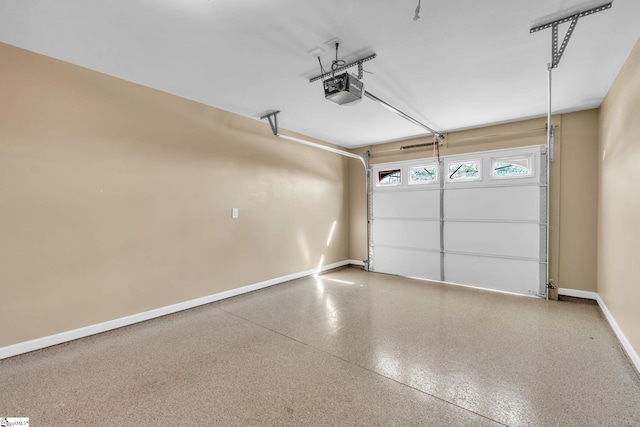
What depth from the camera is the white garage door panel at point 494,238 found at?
13.6ft

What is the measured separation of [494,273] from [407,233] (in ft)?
5.09

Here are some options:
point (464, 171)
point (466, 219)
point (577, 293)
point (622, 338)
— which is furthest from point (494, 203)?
point (622, 338)

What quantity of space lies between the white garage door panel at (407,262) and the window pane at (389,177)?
4.46 ft

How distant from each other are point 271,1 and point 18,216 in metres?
2.78

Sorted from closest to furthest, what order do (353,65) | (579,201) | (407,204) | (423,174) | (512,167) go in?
1. (353,65)
2. (579,201)
3. (512,167)
4. (423,174)
5. (407,204)

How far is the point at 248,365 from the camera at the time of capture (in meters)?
2.28

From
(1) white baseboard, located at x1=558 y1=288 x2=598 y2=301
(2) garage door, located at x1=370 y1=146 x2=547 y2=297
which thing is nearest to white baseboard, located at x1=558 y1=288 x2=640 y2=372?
(1) white baseboard, located at x1=558 y1=288 x2=598 y2=301

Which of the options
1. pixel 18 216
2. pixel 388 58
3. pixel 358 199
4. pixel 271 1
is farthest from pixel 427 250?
pixel 18 216

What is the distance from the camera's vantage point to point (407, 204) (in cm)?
530

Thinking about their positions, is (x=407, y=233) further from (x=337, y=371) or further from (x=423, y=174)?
(x=337, y=371)

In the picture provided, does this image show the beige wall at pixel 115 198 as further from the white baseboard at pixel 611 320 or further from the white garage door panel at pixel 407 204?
the white baseboard at pixel 611 320

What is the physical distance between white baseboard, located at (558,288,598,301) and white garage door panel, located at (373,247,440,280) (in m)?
1.71

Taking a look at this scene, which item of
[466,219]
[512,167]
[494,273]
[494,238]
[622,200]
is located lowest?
[494,273]

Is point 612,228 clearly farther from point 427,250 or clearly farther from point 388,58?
point 388,58
